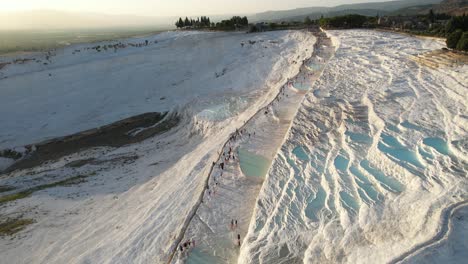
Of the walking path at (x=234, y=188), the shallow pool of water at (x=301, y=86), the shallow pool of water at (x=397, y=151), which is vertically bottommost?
the walking path at (x=234, y=188)

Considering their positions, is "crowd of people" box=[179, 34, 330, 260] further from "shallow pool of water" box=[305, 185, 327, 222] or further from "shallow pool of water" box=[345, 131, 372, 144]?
"shallow pool of water" box=[345, 131, 372, 144]

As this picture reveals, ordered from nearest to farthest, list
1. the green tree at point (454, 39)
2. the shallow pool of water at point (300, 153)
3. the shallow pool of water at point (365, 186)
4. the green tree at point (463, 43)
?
the shallow pool of water at point (365, 186) → the shallow pool of water at point (300, 153) → the green tree at point (463, 43) → the green tree at point (454, 39)

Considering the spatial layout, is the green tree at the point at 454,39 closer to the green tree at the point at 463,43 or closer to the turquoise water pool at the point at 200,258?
the green tree at the point at 463,43

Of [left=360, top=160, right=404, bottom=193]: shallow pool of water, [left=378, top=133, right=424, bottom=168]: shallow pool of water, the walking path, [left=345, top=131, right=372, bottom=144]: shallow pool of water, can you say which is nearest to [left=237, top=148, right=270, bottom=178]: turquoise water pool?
the walking path

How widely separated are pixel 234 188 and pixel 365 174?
7138 mm

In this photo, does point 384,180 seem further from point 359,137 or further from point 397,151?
point 359,137

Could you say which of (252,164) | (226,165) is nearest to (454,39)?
(252,164)

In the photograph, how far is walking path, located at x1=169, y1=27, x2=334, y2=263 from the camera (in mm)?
15336

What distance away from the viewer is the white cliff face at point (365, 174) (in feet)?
46.4

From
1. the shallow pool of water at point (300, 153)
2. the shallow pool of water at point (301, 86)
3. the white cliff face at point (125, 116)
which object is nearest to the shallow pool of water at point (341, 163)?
the shallow pool of water at point (300, 153)

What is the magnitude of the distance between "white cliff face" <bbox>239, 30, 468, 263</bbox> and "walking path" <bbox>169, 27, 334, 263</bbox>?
873mm

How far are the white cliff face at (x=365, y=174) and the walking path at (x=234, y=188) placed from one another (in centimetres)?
87

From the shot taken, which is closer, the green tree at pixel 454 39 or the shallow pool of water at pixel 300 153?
the shallow pool of water at pixel 300 153

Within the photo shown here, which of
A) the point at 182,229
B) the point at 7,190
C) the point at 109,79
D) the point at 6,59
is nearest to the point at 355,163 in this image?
the point at 182,229
